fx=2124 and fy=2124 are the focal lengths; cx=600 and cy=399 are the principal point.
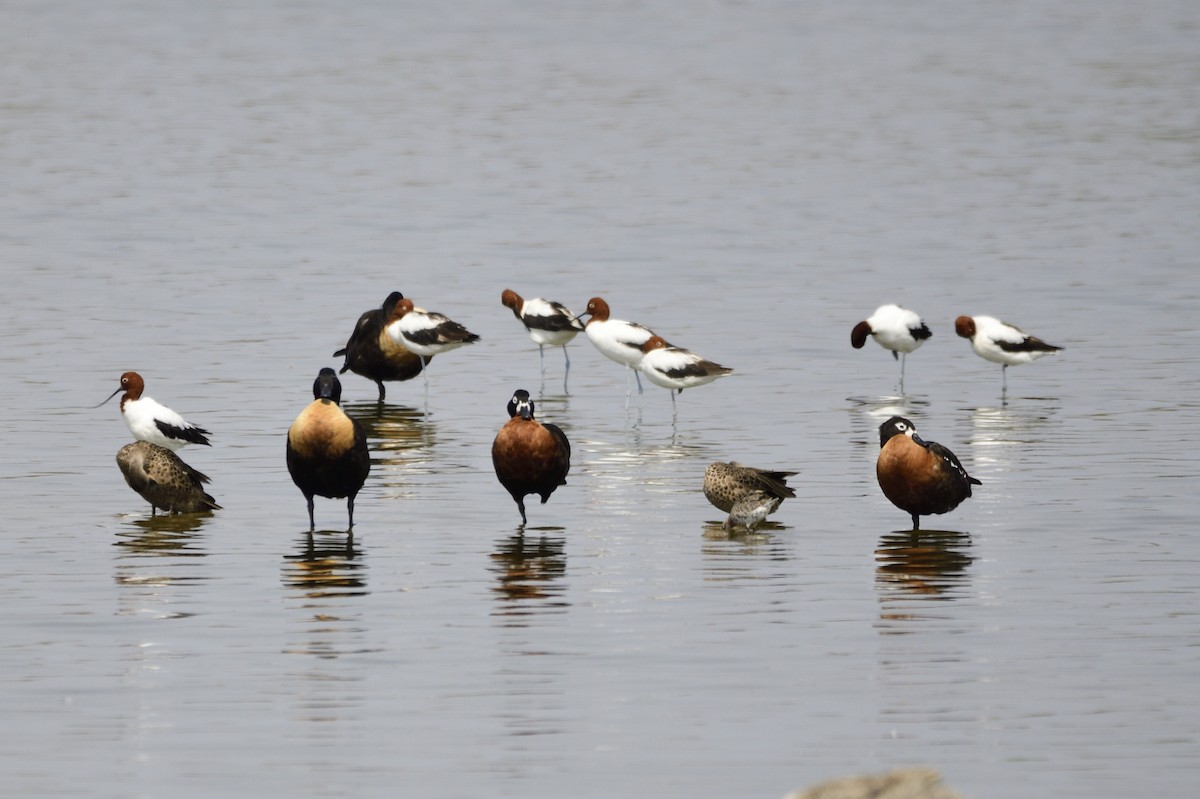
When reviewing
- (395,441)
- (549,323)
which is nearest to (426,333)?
(549,323)

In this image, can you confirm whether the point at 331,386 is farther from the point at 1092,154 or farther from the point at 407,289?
the point at 1092,154

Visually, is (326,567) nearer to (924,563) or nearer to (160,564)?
(160,564)

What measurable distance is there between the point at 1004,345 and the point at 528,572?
10.3 meters

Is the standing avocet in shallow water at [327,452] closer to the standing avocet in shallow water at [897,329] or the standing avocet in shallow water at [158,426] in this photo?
the standing avocet in shallow water at [158,426]

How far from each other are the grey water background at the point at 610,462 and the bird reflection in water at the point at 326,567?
61mm

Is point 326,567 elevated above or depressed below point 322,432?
below

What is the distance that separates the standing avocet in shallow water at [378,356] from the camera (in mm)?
23312

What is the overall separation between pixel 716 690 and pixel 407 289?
19797mm

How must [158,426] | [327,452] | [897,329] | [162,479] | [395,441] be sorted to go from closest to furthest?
[327,452] → [162,479] → [158,426] → [395,441] → [897,329]

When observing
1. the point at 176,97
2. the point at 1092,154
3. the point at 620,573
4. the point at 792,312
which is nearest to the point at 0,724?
the point at 620,573

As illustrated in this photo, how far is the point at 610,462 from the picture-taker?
19.2 meters

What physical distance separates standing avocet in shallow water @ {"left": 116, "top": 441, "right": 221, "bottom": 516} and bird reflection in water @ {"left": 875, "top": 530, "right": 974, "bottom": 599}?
5365 millimetres

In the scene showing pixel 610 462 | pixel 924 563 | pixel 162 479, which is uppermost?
pixel 162 479

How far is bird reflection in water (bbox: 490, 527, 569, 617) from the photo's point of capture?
45.1 ft
